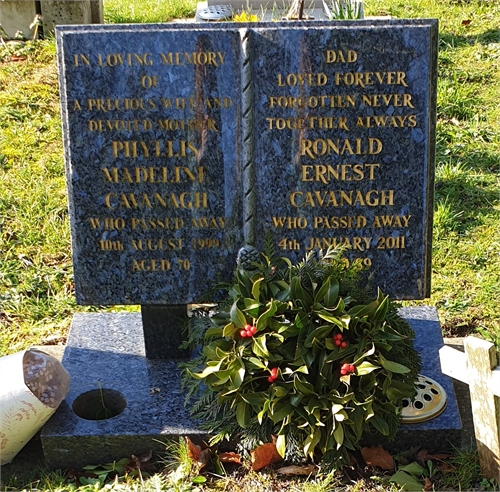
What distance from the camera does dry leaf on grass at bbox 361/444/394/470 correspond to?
3.46m

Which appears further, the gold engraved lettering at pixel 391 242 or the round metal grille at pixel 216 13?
the round metal grille at pixel 216 13

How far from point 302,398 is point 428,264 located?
883 millimetres

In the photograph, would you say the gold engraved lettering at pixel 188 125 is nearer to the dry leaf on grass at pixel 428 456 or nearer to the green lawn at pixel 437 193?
the green lawn at pixel 437 193

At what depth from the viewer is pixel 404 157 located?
11.9ft

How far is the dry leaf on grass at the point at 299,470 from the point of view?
3.42 metres

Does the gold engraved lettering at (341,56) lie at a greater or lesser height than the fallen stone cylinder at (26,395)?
greater

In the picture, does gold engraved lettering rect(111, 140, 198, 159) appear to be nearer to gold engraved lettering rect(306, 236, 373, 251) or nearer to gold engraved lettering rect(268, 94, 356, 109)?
gold engraved lettering rect(268, 94, 356, 109)

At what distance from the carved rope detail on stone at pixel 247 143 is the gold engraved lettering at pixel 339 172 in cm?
23

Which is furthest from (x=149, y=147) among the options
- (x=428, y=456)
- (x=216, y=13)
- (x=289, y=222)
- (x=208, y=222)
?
(x=216, y=13)

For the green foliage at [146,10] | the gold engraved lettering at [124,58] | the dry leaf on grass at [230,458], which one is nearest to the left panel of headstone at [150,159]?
the gold engraved lettering at [124,58]

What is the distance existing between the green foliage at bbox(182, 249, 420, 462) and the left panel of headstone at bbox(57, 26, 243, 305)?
1.21 feet

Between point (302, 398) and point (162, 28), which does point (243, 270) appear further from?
point (162, 28)

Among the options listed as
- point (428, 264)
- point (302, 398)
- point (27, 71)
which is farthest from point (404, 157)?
point (27, 71)

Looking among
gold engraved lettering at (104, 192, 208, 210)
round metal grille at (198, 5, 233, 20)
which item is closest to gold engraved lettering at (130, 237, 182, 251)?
gold engraved lettering at (104, 192, 208, 210)
